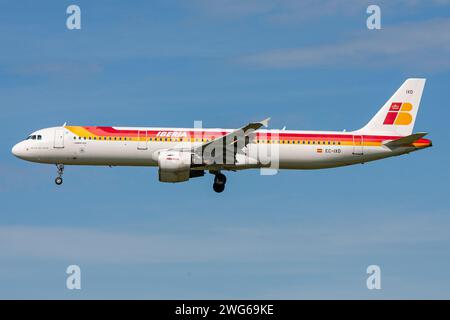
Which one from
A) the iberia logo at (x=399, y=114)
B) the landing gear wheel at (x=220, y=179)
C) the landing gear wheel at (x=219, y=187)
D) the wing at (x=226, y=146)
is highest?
the iberia logo at (x=399, y=114)

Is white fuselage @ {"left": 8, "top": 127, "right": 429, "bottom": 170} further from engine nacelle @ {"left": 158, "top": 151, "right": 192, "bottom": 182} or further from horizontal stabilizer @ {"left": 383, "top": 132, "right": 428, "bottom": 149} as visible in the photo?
engine nacelle @ {"left": 158, "top": 151, "right": 192, "bottom": 182}

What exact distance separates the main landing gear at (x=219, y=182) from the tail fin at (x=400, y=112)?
482 inches

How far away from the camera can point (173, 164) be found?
8762 cm

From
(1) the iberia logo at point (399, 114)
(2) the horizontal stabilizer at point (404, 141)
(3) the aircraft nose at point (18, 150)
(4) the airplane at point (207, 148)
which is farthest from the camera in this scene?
(1) the iberia logo at point (399, 114)

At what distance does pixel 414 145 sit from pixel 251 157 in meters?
13.3

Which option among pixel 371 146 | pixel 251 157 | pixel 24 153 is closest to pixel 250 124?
pixel 251 157

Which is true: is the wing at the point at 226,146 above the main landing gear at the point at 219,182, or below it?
above

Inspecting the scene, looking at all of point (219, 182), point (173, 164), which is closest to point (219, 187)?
point (219, 182)

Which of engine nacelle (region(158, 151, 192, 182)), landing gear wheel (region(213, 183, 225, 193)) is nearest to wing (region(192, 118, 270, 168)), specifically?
engine nacelle (region(158, 151, 192, 182))

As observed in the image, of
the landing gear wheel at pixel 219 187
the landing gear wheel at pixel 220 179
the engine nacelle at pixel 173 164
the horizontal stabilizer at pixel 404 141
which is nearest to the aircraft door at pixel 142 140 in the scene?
the engine nacelle at pixel 173 164

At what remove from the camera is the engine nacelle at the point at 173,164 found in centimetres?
8762

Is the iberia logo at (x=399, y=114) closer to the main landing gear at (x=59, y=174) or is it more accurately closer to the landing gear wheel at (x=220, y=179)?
the landing gear wheel at (x=220, y=179)

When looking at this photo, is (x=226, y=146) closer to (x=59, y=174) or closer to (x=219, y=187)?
(x=219, y=187)

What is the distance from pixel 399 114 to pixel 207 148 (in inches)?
703
